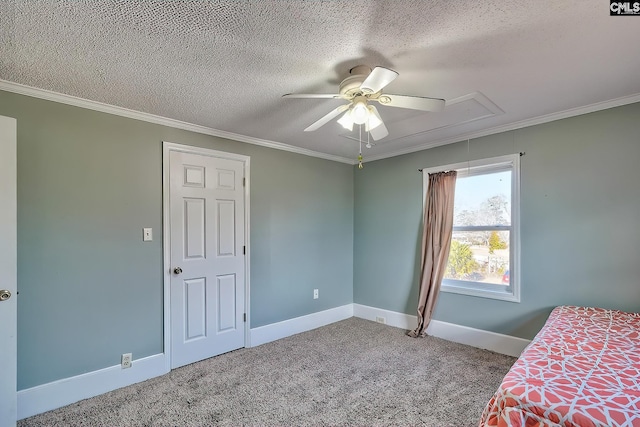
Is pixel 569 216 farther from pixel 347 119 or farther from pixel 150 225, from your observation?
pixel 150 225

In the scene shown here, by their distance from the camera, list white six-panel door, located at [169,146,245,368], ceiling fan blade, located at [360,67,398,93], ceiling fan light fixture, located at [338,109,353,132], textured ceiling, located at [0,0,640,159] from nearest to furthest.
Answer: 1. textured ceiling, located at [0,0,640,159]
2. ceiling fan blade, located at [360,67,398,93]
3. ceiling fan light fixture, located at [338,109,353,132]
4. white six-panel door, located at [169,146,245,368]

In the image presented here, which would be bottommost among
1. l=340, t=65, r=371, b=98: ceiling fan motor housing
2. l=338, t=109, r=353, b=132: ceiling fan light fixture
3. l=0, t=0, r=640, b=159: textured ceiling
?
l=338, t=109, r=353, b=132: ceiling fan light fixture

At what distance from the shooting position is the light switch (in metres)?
2.73

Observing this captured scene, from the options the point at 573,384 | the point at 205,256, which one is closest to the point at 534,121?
the point at 573,384

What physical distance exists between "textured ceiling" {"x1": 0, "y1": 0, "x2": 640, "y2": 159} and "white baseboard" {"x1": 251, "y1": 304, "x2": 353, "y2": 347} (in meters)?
2.38

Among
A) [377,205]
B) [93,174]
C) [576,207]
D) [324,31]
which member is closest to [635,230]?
[576,207]

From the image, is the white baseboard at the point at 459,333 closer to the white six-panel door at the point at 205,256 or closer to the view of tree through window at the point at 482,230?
the view of tree through window at the point at 482,230

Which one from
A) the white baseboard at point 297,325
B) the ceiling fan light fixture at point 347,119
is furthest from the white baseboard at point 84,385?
the ceiling fan light fixture at point 347,119

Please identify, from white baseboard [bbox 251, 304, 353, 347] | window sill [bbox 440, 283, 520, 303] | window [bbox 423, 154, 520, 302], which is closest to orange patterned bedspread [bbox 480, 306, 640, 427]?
window sill [bbox 440, 283, 520, 303]

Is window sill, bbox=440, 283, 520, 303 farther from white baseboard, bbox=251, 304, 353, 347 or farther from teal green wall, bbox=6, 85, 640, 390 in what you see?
white baseboard, bbox=251, 304, 353, 347

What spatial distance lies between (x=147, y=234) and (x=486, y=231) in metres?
3.44

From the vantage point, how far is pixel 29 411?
2.15 m

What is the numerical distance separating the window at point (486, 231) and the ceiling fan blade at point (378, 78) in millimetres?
2166

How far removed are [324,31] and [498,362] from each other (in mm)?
3162
